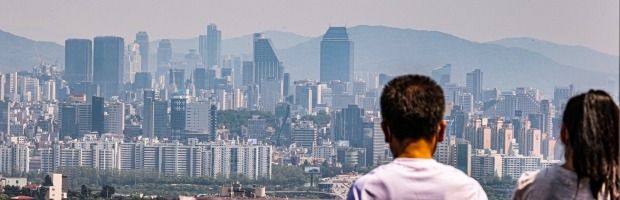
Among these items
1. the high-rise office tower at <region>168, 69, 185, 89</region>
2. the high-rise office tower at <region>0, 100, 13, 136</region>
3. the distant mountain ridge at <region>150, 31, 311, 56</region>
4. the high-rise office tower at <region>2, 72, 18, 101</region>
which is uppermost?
the distant mountain ridge at <region>150, 31, 311, 56</region>

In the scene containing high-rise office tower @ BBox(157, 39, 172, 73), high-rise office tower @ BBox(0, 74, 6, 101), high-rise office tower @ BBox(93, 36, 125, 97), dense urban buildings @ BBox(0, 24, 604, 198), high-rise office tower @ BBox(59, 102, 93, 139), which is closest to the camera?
dense urban buildings @ BBox(0, 24, 604, 198)

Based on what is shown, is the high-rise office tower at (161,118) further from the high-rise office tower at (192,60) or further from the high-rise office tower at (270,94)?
the high-rise office tower at (192,60)

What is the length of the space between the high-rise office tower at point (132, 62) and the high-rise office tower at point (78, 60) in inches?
128

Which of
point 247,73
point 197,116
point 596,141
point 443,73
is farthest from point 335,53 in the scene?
point 596,141

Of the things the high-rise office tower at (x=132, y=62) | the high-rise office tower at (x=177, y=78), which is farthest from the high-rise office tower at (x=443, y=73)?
the high-rise office tower at (x=132, y=62)

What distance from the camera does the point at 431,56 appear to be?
70938 mm

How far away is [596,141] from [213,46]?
81.9m

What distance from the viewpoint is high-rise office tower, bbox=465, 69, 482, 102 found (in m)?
61.3

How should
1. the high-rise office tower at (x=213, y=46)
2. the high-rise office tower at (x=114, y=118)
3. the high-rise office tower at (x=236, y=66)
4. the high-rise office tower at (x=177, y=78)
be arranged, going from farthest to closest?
1. the high-rise office tower at (x=213, y=46)
2. the high-rise office tower at (x=236, y=66)
3. the high-rise office tower at (x=177, y=78)
4. the high-rise office tower at (x=114, y=118)

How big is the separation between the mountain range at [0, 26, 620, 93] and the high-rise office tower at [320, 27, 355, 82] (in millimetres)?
829

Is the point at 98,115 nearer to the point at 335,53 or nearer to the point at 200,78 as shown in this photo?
the point at 200,78

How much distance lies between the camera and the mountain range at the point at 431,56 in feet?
224

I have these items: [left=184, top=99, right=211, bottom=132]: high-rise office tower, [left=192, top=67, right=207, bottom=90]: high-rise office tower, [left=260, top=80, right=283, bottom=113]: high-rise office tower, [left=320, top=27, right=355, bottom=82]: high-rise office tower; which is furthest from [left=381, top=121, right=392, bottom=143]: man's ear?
[left=320, top=27, right=355, bottom=82]: high-rise office tower

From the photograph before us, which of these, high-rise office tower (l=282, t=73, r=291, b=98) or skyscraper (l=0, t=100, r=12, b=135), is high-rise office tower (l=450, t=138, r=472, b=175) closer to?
skyscraper (l=0, t=100, r=12, b=135)
